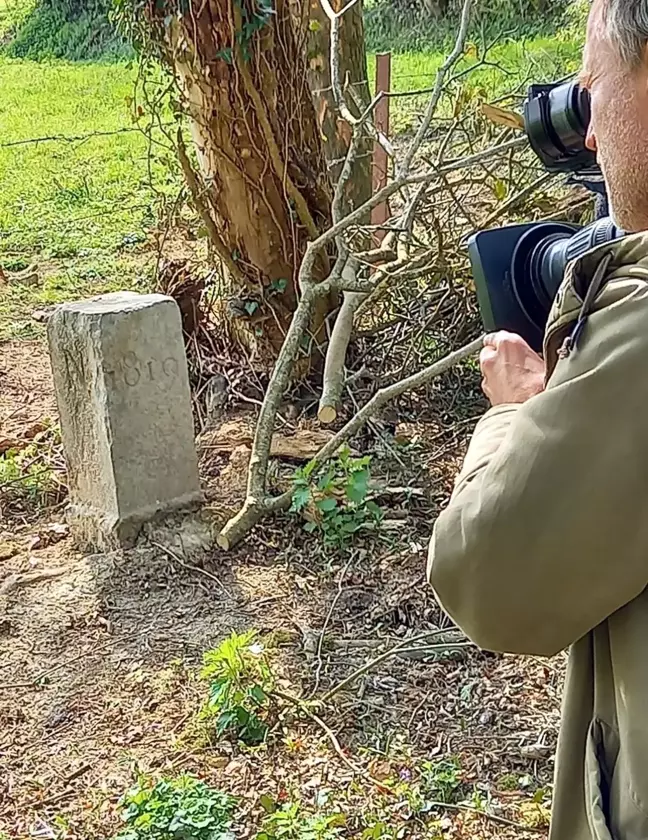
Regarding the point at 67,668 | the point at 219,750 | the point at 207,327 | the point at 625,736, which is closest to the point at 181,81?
the point at 207,327

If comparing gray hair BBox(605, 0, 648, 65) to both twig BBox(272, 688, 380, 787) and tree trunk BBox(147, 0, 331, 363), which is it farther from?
tree trunk BBox(147, 0, 331, 363)

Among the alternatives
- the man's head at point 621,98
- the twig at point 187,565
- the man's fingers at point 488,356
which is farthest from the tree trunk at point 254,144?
the man's head at point 621,98

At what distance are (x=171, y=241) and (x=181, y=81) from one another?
1257 mm

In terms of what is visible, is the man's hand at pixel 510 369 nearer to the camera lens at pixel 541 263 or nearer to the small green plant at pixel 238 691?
the camera lens at pixel 541 263

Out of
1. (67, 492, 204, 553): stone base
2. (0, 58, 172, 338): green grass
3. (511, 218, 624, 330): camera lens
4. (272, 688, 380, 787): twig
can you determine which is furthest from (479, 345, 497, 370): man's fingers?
(0, 58, 172, 338): green grass

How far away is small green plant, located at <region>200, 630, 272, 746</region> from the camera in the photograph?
2.80 meters

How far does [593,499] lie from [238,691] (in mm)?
1917

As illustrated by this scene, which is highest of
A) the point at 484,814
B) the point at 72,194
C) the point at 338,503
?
the point at 72,194

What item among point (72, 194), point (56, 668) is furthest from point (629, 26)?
point (72, 194)

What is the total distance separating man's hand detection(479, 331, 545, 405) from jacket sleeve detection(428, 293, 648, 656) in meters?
0.14

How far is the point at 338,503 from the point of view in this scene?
3.78 m

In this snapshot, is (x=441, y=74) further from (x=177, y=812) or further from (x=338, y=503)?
(x=177, y=812)

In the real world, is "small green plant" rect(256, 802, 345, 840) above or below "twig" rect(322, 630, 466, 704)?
below

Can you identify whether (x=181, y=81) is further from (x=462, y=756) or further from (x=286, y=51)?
(x=462, y=756)
